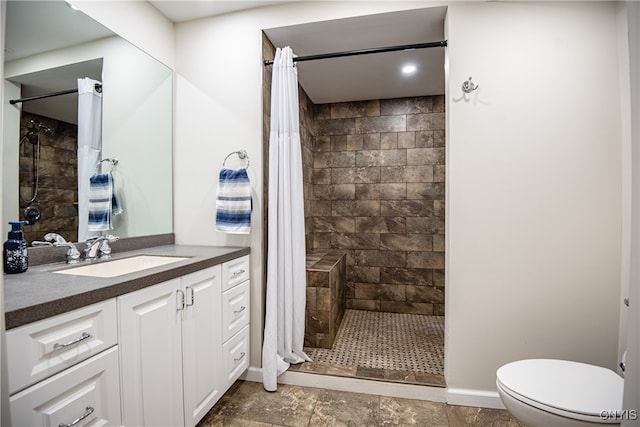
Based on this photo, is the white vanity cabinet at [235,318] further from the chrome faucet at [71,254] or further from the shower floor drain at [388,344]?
the chrome faucet at [71,254]

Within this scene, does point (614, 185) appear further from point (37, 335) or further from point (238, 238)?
point (37, 335)

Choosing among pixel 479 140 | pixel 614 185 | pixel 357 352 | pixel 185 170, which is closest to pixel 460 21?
pixel 479 140

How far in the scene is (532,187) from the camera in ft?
5.65

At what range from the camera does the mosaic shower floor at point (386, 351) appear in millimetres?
1986

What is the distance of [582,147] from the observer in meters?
1.68

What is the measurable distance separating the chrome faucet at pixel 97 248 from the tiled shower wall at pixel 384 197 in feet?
6.67

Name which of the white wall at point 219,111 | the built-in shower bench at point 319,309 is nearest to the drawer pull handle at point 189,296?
the white wall at point 219,111

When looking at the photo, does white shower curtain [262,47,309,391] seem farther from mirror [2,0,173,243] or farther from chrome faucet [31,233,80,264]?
chrome faucet [31,233,80,264]

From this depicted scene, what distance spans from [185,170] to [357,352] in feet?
6.22

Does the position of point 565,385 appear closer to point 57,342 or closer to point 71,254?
point 57,342

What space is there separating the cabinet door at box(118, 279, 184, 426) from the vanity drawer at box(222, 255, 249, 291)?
1.22ft

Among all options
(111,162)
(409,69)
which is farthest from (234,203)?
(409,69)

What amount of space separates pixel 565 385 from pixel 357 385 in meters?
1.11

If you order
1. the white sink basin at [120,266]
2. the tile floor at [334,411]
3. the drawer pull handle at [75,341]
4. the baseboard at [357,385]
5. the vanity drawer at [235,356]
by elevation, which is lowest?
the tile floor at [334,411]
